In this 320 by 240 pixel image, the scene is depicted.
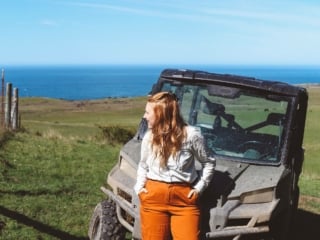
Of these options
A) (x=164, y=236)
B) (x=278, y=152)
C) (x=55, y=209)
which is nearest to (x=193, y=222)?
(x=164, y=236)

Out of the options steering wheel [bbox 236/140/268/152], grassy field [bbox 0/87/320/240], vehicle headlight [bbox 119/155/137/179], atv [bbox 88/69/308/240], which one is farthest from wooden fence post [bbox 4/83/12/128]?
steering wheel [bbox 236/140/268/152]

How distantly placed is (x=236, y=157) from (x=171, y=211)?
131cm

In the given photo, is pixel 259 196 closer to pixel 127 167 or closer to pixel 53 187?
pixel 127 167

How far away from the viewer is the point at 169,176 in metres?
4.48

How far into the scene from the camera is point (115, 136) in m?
20.1

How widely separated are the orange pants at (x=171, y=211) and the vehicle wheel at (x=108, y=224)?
1.09 meters

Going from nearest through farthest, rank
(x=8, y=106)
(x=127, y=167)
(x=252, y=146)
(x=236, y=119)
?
(x=127, y=167) → (x=252, y=146) → (x=236, y=119) → (x=8, y=106)

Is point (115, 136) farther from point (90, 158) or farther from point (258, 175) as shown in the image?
point (258, 175)

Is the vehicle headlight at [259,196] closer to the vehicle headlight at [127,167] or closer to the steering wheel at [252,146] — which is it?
the steering wheel at [252,146]

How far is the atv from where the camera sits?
487 centimetres

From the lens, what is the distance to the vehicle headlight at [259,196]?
4930 millimetres

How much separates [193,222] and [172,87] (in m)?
1.96

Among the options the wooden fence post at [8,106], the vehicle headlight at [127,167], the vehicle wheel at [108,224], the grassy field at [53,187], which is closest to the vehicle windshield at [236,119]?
the vehicle headlight at [127,167]

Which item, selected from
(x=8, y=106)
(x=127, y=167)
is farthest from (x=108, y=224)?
(x=8, y=106)
